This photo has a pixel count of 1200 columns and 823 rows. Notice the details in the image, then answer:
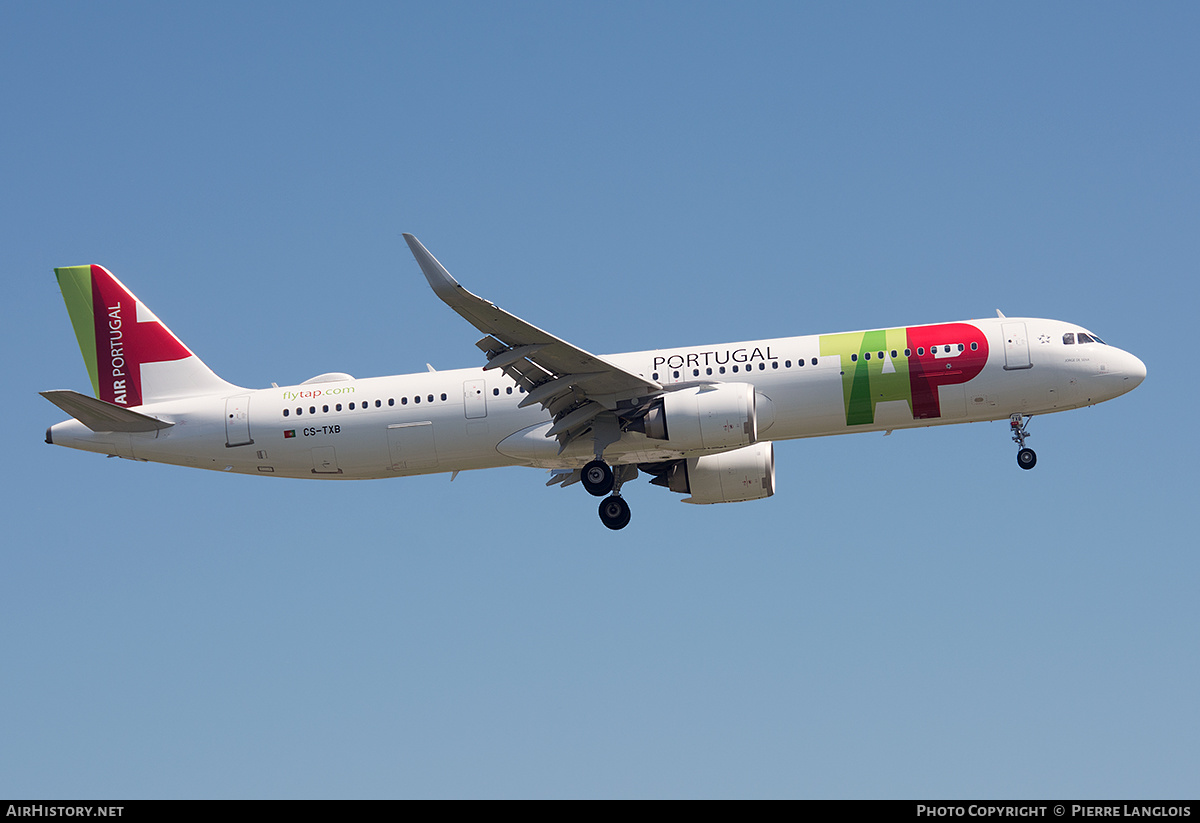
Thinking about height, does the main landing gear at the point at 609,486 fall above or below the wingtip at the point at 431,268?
below

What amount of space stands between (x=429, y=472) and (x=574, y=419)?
5120 mm

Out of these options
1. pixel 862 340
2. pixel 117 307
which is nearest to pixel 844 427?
pixel 862 340

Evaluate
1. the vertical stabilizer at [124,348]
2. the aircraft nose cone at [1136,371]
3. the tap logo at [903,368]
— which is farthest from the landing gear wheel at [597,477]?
the aircraft nose cone at [1136,371]

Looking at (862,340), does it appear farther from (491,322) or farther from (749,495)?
(491,322)

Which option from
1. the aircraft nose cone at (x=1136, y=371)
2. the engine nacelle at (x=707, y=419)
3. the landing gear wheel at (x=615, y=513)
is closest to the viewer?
the engine nacelle at (x=707, y=419)

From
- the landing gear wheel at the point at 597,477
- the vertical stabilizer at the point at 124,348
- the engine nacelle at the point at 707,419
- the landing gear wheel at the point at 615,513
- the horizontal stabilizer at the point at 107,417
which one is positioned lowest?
the landing gear wheel at the point at 615,513

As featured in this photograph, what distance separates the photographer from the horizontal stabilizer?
38000 millimetres

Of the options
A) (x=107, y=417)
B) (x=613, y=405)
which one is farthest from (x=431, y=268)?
(x=107, y=417)

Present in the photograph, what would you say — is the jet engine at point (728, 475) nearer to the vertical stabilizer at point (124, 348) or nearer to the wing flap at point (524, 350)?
the wing flap at point (524, 350)

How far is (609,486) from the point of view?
39.0 m

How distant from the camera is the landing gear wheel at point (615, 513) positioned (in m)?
39.9

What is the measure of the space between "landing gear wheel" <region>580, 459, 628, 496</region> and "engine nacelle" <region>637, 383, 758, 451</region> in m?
2.57

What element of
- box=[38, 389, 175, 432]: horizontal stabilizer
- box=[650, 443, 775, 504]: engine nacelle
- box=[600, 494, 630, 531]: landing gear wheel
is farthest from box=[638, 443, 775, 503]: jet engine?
box=[38, 389, 175, 432]: horizontal stabilizer
